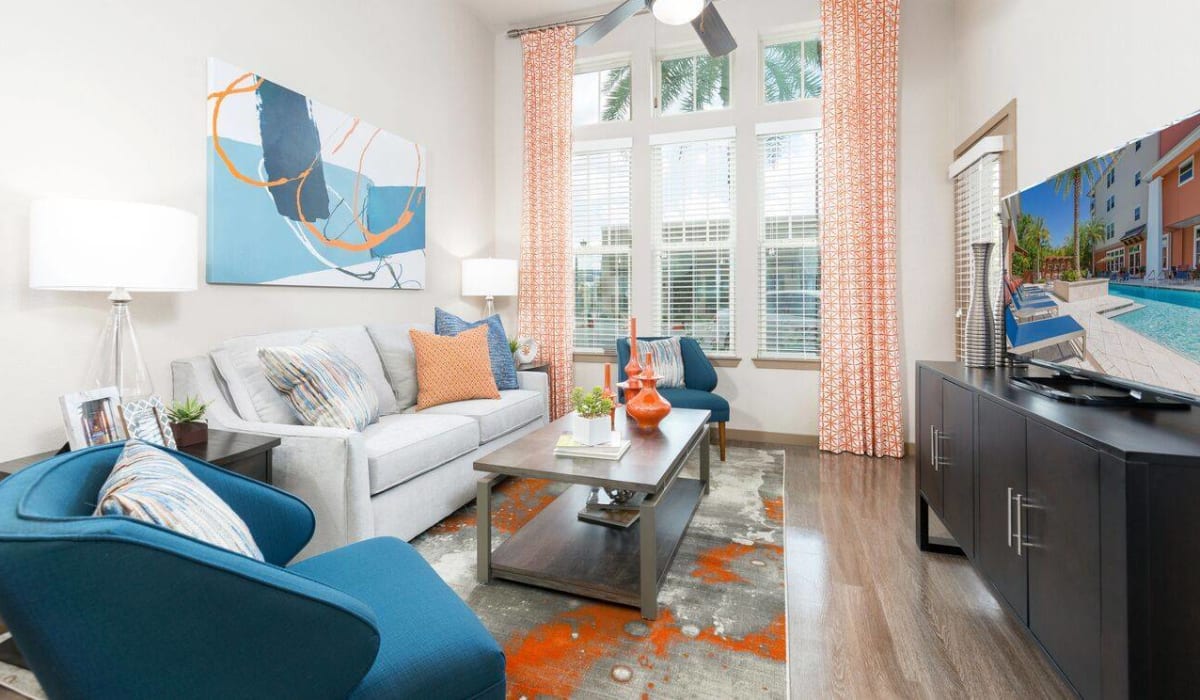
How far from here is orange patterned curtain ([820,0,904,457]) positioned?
3.71 meters

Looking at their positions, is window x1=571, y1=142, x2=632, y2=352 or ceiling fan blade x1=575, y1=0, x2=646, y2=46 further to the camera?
window x1=571, y1=142, x2=632, y2=352

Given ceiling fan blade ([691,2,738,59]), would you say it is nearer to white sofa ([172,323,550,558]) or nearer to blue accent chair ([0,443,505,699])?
white sofa ([172,323,550,558])

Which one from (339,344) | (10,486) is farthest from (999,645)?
(339,344)

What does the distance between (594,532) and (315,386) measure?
1311 millimetres

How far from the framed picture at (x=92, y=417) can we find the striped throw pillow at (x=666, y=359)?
2835 mm

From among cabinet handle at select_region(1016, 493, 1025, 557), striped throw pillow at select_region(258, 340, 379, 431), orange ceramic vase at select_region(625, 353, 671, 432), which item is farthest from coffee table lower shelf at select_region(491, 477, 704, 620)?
cabinet handle at select_region(1016, 493, 1025, 557)

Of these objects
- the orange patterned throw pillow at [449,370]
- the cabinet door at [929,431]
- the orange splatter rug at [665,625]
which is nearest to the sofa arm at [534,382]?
the orange patterned throw pillow at [449,370]

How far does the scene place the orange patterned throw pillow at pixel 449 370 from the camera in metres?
3.13

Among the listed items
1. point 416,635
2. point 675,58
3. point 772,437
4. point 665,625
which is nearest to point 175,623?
point 416,635

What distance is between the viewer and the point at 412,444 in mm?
2328

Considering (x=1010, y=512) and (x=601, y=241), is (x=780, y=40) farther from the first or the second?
(x=1010, y=512)

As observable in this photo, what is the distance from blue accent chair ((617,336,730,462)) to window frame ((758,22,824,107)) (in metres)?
1.90

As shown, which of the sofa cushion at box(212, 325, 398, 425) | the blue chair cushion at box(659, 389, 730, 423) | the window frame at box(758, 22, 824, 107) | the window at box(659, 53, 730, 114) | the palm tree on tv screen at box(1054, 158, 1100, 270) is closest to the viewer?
the palm tree on tv screen at box(1054, 158, 1100, 270)

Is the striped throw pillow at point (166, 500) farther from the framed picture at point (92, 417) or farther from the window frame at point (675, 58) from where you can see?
the window frame at point (675, 58)
